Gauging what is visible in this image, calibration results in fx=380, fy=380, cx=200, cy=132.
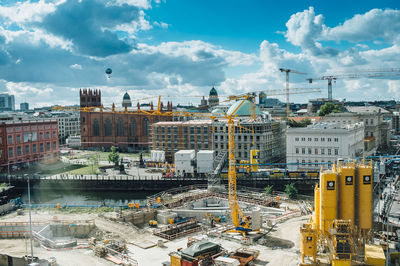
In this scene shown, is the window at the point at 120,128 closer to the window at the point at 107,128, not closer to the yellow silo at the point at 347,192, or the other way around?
the window at the point at 107,128

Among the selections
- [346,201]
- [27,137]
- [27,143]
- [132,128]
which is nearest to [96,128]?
[132,128]

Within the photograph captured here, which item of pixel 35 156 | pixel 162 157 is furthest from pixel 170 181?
pixel 35 156

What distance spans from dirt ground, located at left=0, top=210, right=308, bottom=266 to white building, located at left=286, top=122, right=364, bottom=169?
1223 inches

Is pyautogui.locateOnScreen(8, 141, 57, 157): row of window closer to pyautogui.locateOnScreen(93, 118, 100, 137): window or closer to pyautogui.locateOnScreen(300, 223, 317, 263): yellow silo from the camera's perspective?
pyautogui.locateOnScreen(93, 118, 100, 137): window

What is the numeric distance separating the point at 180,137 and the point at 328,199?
200 ft

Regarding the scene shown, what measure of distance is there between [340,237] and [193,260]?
31.7ft

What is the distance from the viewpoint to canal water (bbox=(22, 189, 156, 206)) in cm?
5972

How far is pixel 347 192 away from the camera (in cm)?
2708

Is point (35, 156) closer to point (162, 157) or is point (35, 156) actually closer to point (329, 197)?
point (162, 157)

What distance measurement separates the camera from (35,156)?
84688 millimetres

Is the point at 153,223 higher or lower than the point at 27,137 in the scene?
lower

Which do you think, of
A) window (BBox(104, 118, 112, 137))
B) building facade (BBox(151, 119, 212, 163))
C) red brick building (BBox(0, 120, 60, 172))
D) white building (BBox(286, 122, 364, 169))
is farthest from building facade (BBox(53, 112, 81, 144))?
white building (BBox(286, 122, 364, 169))

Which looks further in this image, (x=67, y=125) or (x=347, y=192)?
(x=67, y=125)

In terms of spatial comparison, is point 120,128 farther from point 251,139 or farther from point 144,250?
point 144,250
